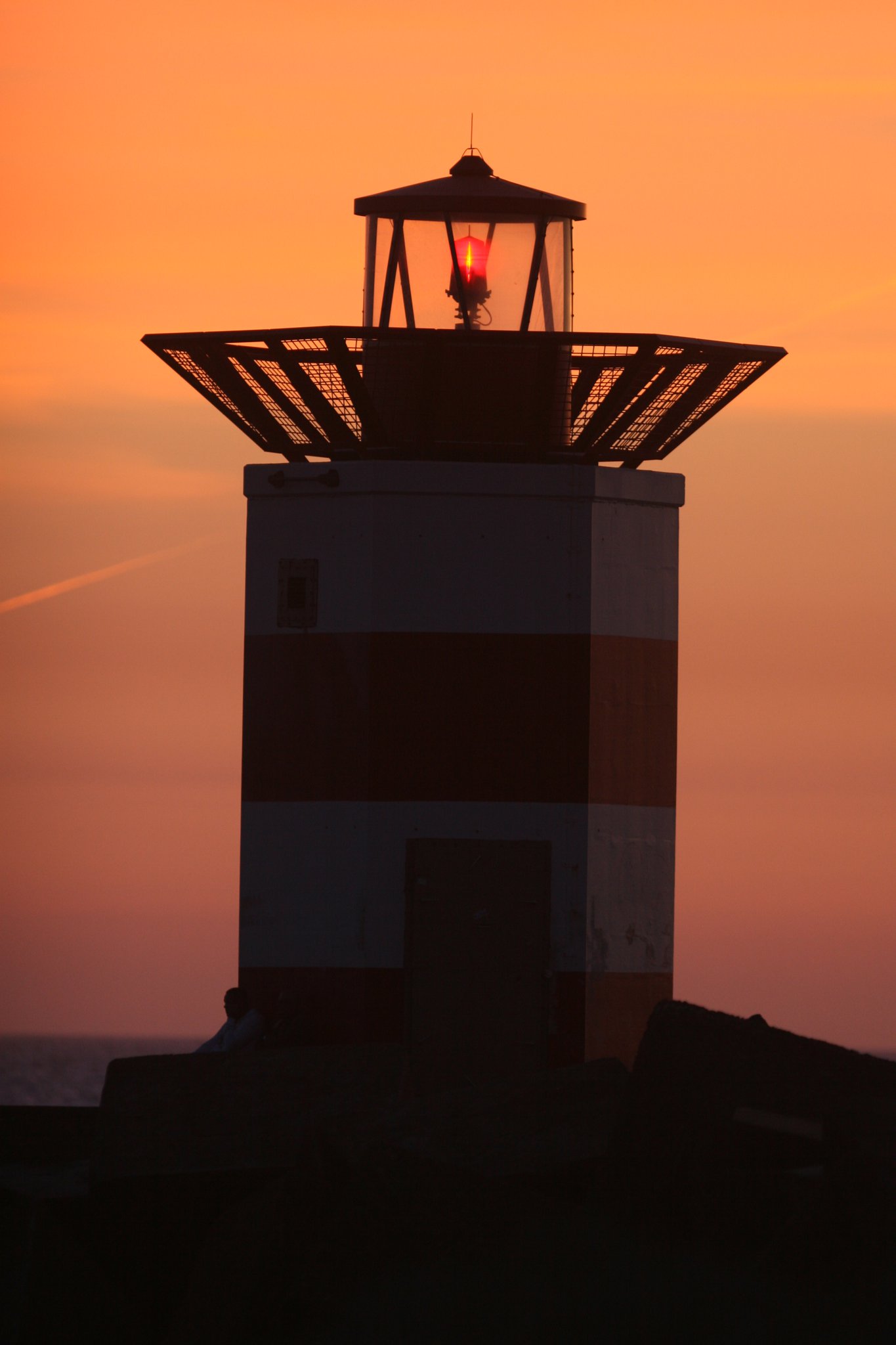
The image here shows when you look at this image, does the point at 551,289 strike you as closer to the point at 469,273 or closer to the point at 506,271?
the point at 506,271

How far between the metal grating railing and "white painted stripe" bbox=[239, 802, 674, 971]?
124 inches

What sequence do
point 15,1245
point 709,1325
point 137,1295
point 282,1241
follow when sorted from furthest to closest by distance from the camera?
point 15,1245 → point 137,1295 → point 282,1241 → point 709,1325

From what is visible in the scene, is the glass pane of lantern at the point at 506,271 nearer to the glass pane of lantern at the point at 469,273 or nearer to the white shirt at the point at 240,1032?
the glass pane of lantern at the point at 469,273

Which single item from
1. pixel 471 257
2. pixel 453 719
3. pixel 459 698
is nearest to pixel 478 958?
pixel 453 719

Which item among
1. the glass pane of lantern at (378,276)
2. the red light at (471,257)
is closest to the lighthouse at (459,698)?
the glass pane of lantern at (378,276)

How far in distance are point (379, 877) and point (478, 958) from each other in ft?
3.46

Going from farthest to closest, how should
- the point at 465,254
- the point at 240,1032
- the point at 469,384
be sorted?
1. the point at 465,254
2. the point at 469,384
3. the point at 240,1032

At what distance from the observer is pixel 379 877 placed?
16.6 meters

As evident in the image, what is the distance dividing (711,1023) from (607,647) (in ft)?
18.6

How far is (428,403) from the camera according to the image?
1720cm

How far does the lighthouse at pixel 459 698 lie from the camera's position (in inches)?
652

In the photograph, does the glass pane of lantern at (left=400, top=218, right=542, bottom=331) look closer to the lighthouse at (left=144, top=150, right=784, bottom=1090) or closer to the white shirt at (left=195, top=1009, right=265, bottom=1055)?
the lighthouse at (left=144, top=150, right=784, bottom=1090)

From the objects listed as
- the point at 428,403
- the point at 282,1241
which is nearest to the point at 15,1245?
the point at 282,1241

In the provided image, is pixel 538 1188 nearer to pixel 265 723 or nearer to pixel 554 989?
→ pixel 554 989
